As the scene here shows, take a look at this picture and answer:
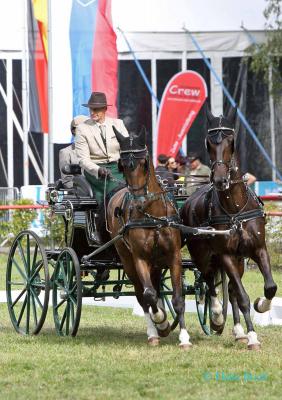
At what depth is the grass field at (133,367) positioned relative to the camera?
720 centimetres

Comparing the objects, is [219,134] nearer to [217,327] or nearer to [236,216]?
[236,216]

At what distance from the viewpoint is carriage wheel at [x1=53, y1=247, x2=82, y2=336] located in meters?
9.83

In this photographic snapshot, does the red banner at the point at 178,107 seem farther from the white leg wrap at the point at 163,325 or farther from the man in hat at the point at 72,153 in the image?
the white leg wrap at the point at 163,325

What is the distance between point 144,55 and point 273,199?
10.1 metres

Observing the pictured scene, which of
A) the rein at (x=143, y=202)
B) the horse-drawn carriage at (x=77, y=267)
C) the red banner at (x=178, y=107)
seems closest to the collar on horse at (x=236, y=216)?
the rein at (x=143, y=202)

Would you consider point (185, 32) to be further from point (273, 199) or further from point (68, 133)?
point (273, 199)

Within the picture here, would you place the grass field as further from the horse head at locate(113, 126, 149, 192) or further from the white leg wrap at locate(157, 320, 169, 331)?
the horse head at locate(113, 126, 149, 192)

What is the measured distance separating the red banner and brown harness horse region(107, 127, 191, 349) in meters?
13.9

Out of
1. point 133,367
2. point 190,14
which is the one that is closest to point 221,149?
point 133,367

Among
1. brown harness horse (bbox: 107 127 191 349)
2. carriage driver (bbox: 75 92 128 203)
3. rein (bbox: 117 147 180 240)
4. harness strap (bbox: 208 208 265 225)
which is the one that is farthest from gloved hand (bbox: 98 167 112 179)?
harness strap (bbox: 208 208 265 225)

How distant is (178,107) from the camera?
2386cm

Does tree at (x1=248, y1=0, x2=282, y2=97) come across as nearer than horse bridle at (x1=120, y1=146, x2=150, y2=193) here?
No

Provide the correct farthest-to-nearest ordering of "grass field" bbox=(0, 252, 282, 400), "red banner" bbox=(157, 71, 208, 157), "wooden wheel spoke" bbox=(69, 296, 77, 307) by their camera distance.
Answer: "red banner" bbox=(157, 71, 208, 157)
"wooden wheel spoke" bbox=(69, 296, 77, 307)
"grass field" bbox=(0, 252, 282, 400)

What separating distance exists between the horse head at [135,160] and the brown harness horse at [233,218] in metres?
0.55
